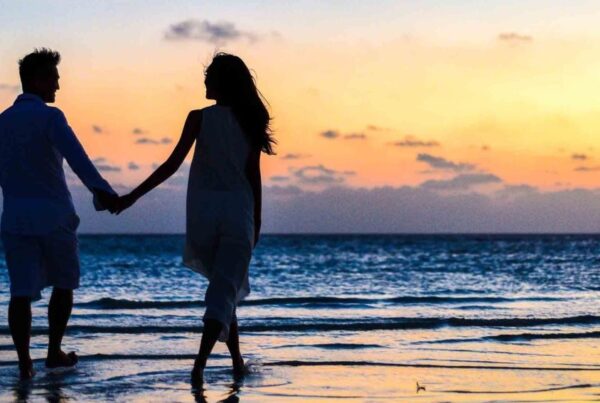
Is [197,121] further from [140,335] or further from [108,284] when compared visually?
[108,284]

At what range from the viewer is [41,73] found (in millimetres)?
5527

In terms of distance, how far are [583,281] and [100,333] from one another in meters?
14.7

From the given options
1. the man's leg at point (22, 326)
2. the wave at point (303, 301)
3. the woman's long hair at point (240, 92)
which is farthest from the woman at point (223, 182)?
the wave at point (303, 301)

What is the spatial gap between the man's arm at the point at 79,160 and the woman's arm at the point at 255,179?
2.55 feet

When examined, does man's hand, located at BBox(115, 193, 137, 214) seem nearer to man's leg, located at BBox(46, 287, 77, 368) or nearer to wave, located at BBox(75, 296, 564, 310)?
man's leg, located at BBox(46, 287, 77, 368)

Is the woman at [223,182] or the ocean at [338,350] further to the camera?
the woman at [223,182]

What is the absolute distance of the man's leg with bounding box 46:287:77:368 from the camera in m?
5.70

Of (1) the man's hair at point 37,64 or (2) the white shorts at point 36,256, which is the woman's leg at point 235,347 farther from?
(1) the man's hair at point 37,64

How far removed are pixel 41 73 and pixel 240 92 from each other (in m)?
1.17

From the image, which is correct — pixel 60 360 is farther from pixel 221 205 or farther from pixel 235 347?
pixel 221 205

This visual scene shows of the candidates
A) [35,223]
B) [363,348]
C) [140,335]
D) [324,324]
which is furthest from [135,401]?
[324,324]

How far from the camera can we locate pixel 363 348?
7.51m

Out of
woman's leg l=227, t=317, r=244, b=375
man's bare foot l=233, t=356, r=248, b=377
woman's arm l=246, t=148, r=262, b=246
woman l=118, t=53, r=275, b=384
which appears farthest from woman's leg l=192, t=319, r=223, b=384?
woman's arm l=246, t=148, r=262, b=246

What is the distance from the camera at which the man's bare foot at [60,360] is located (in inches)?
233
